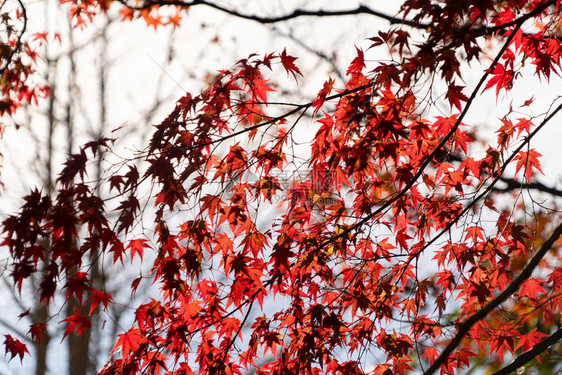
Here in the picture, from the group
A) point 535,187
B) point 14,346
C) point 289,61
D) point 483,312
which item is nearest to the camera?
point 483,312

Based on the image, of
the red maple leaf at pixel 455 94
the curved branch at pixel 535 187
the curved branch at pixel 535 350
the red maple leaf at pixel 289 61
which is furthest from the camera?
the curved branch at pixel 535 187

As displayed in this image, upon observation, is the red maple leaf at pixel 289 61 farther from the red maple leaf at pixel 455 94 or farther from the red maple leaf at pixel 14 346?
the red maple leaf at pixel 14 346

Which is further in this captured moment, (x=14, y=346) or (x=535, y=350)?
(x=14, y=346)

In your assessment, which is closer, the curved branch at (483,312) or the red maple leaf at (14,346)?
the curved branch at (483,312)

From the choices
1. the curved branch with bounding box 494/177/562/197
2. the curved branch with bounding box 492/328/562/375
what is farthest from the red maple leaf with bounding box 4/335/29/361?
the curved branch with bounding box 494/177/562/197

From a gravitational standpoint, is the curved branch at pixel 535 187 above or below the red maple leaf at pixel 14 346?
below

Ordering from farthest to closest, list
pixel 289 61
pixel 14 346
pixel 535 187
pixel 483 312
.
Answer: pixel 535 187
pixel 14 346
pixel 289 61
pixel 483 312

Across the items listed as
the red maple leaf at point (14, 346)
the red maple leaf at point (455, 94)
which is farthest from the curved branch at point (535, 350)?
the red maple leaf at point (14, 346)

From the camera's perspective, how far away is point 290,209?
9.57ft

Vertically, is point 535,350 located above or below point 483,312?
below

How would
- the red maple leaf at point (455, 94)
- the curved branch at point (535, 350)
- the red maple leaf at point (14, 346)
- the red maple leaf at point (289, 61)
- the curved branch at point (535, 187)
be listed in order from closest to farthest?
the curved branch at point (535, 350), the red maple leaf at point (455, 94), the red maple leaf at point (289, 61), the red maple leaf at point (14, 346), the curved branch at point (535, 187)

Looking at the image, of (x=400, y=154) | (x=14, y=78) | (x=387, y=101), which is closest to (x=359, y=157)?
(x=387, y=101)

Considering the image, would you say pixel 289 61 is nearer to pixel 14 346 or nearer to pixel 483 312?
pixel 483 312

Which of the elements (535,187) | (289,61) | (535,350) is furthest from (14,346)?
(535,187)
